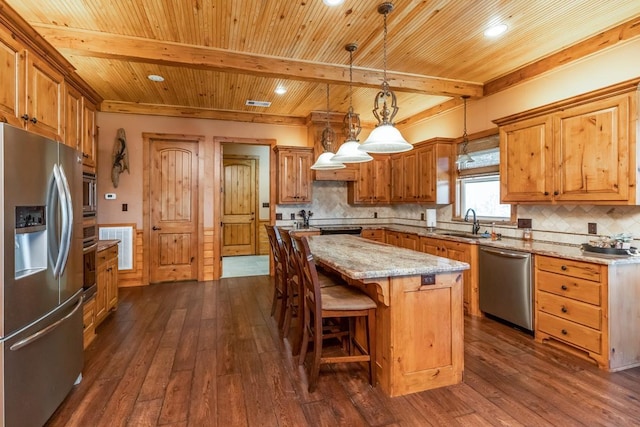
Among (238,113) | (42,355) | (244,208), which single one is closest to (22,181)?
(42,355)

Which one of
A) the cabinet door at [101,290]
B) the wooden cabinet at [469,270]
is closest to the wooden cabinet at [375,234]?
the wooden cabinet at [469,270]

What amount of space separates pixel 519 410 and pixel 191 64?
3.84m

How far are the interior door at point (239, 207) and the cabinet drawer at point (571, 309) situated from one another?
252 inches

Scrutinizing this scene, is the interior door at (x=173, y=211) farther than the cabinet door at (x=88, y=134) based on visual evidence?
Yes

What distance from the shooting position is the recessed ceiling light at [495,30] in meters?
2.90

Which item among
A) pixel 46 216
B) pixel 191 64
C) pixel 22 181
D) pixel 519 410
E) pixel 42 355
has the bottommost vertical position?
pixel 519 410

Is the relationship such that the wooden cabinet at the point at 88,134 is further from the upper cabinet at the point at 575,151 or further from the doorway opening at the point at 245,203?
the doorway opening at the point at 245,203

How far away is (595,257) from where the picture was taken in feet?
8.37

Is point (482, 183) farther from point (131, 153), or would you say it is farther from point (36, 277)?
point (131, 153)

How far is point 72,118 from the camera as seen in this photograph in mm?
2906

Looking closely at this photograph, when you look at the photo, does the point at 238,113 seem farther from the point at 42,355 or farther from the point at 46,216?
the point at 42,355

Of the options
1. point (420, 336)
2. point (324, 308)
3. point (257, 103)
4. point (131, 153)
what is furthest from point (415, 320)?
point (131, 153)

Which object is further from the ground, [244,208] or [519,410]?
[244,208]

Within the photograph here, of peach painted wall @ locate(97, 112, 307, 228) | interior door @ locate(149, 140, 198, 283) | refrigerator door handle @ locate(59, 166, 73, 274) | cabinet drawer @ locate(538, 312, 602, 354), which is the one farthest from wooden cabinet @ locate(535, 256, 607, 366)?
interior door @ locate(149, 140, 198, 283)
